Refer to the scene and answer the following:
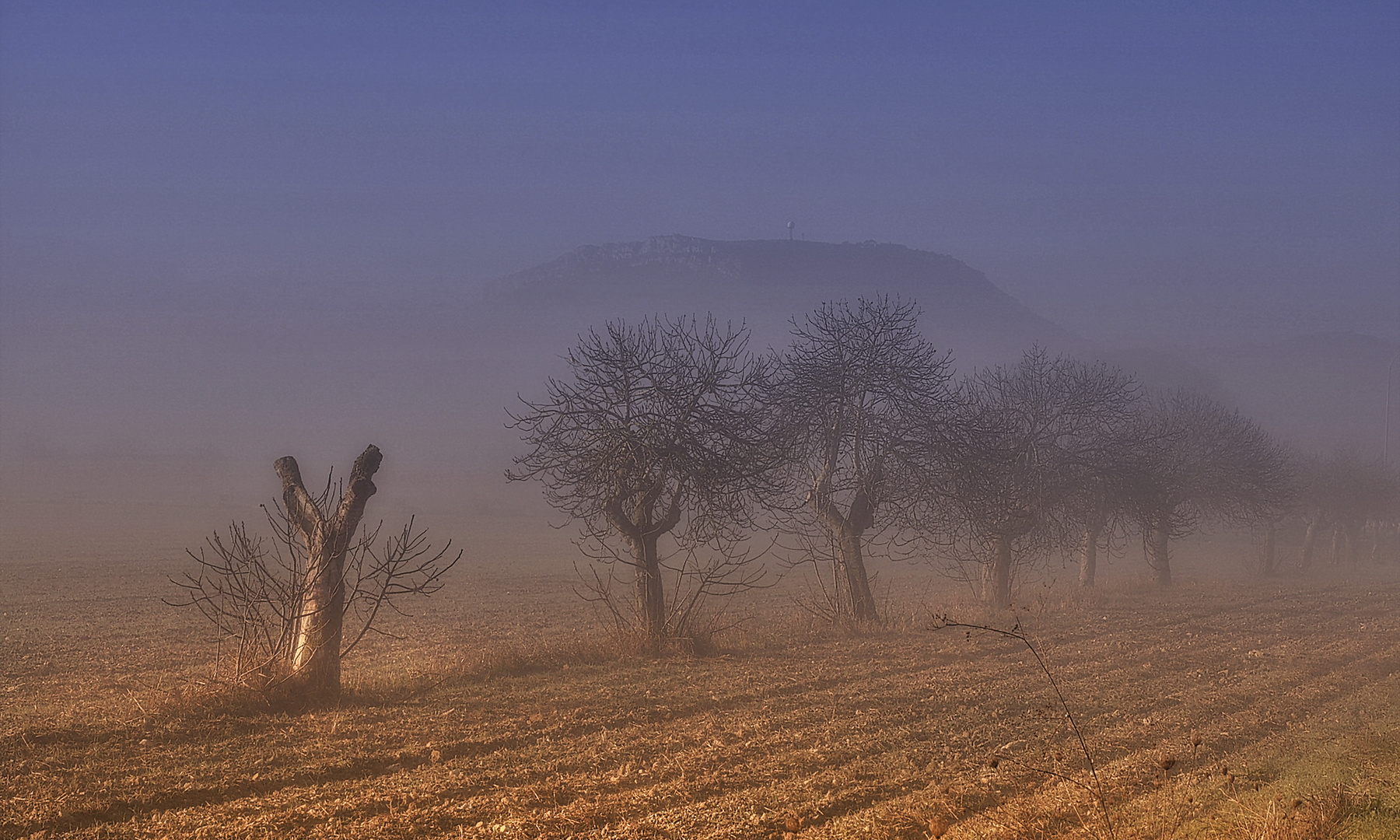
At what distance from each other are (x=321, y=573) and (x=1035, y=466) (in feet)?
62.9

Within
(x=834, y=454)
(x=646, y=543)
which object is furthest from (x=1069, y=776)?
(x=834, y=454)

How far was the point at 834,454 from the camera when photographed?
19.0 meters

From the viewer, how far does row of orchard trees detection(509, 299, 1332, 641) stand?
1464 centimetres

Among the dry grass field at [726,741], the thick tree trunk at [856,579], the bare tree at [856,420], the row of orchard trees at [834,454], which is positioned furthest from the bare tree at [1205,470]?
the dry grass field at [726,741]

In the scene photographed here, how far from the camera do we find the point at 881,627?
17.6 meters

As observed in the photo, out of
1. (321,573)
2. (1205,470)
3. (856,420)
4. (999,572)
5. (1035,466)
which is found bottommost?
(999,572)

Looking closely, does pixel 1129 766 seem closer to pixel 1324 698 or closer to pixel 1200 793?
pixel 1200 793

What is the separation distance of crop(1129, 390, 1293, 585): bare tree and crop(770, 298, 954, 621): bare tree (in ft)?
41.4

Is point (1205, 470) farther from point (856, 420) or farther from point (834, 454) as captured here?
point (834, 454)

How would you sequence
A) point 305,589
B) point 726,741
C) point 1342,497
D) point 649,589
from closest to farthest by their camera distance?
point 726,741, point 305,589, point 649,589, point 1342,497

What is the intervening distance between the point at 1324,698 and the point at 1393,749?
4171mm

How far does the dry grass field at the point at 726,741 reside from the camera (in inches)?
228

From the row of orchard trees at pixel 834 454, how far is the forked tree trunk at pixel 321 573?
3.29 m

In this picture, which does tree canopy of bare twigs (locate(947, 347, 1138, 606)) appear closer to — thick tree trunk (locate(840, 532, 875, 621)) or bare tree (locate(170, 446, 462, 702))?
thick tree trunk (locate(840, 532, 875, 621))
